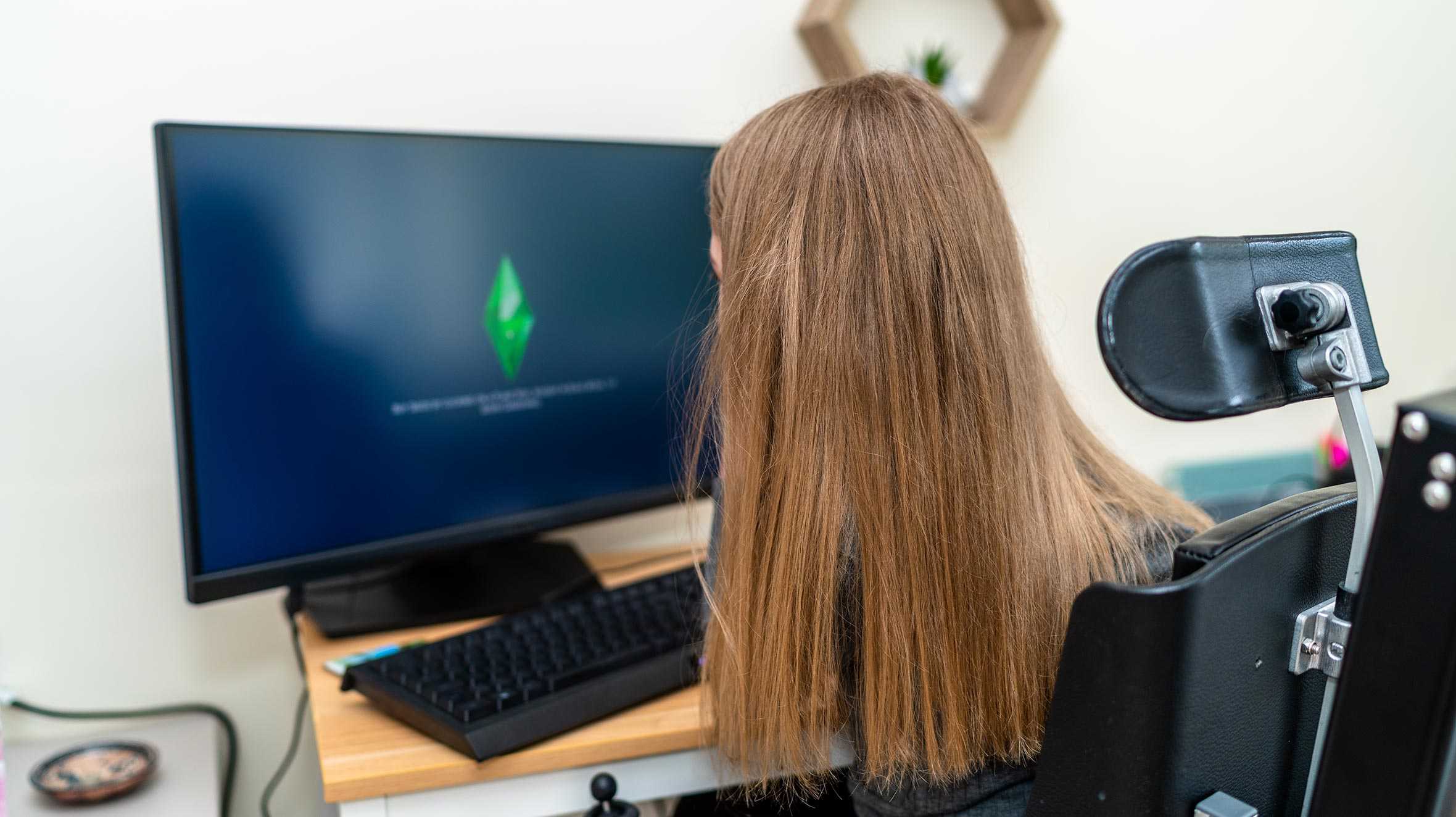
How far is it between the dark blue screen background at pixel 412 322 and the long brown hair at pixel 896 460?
42 centimetres

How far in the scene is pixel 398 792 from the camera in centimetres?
86

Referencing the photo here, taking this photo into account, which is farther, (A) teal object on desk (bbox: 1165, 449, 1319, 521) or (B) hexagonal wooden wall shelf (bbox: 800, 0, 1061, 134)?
(A) teal object on desk (bbox: 1165, 449, 1319, 521)

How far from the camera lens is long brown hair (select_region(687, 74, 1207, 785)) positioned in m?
0.76

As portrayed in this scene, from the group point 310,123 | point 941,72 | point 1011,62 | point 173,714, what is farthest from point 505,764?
point 1011,62

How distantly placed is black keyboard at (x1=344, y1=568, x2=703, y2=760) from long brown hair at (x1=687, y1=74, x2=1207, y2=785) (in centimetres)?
18

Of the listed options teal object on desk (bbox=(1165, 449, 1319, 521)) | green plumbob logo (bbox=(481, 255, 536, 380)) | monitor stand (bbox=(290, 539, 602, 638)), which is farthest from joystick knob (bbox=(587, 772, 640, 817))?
teal object on desk (bbox=(1165, 449, 1319, 521))

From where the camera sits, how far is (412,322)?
1.10 meters

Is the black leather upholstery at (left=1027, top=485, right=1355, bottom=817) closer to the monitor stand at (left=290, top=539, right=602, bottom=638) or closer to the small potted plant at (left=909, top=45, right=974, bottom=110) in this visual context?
the monitor stand at (left=290, top=539, right=602, bottom=638)

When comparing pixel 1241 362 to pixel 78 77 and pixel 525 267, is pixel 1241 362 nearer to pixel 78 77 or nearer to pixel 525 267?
pixel 525 267

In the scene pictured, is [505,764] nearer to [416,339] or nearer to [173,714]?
[416,339]

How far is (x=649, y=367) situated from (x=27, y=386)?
25.7 inches

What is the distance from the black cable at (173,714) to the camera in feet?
3.85

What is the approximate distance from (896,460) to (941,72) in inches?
36.9

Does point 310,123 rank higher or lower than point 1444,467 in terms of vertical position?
higher
